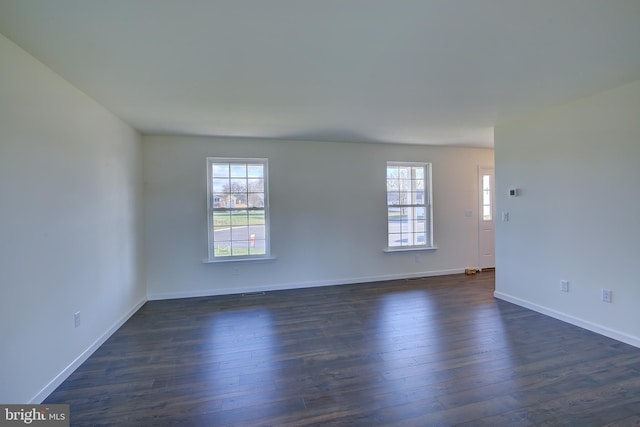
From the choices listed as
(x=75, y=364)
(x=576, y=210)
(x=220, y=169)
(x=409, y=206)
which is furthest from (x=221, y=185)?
(x=576, y=210)

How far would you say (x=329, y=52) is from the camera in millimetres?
2018

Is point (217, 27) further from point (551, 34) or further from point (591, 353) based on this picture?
point (591, 353)

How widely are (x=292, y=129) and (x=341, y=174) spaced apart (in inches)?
49.5

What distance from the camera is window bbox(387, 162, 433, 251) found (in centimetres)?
529

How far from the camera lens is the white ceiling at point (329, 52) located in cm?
159

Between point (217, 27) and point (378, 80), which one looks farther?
point (378, 80)

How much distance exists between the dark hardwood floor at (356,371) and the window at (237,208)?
1062mm

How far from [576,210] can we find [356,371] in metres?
2.87

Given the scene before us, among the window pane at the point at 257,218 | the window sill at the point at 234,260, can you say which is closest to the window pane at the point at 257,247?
the window sill at the point at 234,260

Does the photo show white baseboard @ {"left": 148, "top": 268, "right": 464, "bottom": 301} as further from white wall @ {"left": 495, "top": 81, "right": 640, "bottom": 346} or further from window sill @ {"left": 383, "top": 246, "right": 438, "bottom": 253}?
white wall @ {"left": 495, "top": 81, "right": 640, "bottom": 346}

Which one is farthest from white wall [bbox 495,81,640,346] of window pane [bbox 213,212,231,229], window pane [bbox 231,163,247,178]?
window pane [bbox 213,212,231,229]

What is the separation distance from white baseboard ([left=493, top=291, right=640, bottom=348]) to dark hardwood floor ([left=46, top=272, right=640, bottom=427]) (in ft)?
0.31

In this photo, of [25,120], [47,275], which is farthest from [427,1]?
[47,275]

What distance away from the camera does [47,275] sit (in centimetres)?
215
